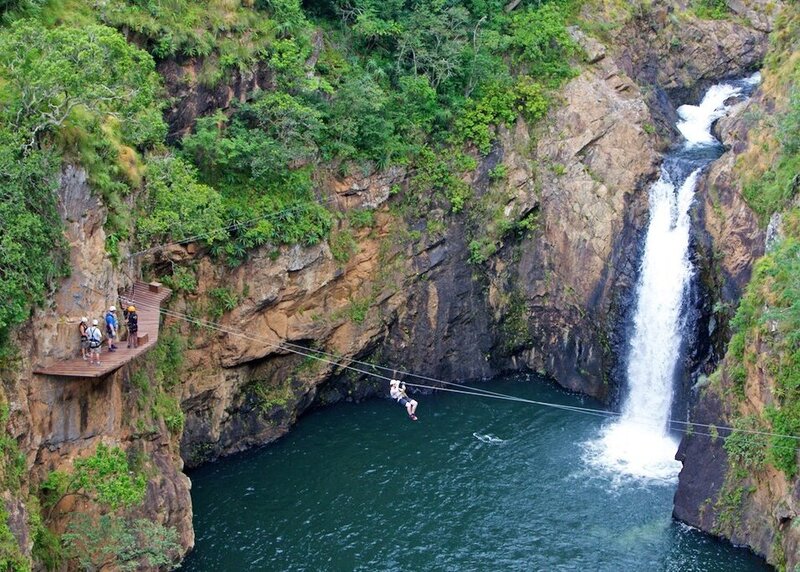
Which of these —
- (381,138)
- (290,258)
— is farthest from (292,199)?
(381,138)

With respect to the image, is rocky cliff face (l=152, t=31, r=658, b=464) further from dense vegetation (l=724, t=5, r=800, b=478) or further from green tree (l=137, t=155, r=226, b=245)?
dense vegetation (l=724, t=5, r=800, b=478)

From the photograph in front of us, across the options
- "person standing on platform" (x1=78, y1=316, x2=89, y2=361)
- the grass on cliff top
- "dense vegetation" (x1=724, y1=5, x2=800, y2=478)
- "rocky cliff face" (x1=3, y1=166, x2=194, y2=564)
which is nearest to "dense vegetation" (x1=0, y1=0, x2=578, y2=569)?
"rocky cliff face" (x1=3, y1=166, x2=194, y2=564)

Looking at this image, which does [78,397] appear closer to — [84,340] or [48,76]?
[84,340]

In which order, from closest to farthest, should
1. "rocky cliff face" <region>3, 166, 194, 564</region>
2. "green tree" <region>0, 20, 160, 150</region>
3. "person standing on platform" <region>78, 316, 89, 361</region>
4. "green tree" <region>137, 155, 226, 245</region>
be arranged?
"rocky cliff face" <region>3, 166, 194, 564</region> → "green tree" <region>0, 20, 160, 150</region> → "person standing on platform" <region>78, 316, 89, 361</region> → "green tree" <region>137, 155, 226, 245</region>

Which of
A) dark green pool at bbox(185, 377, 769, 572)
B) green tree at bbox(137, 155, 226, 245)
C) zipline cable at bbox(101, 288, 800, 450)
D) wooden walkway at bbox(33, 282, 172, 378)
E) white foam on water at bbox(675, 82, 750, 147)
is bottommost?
dark green pool at bbox(185, 377, 769, 572)

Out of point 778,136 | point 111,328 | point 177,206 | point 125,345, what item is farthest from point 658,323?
point 111,328

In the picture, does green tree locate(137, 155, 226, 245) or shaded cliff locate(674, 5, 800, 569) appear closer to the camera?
shaded cliff locate(674, 5, 800, 569)

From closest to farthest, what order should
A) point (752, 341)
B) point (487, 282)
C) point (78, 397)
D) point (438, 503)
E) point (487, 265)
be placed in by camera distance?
point (78, 397) < point (752, 341) < point (438, 503) < point (487, 265) < point (487, 282)
